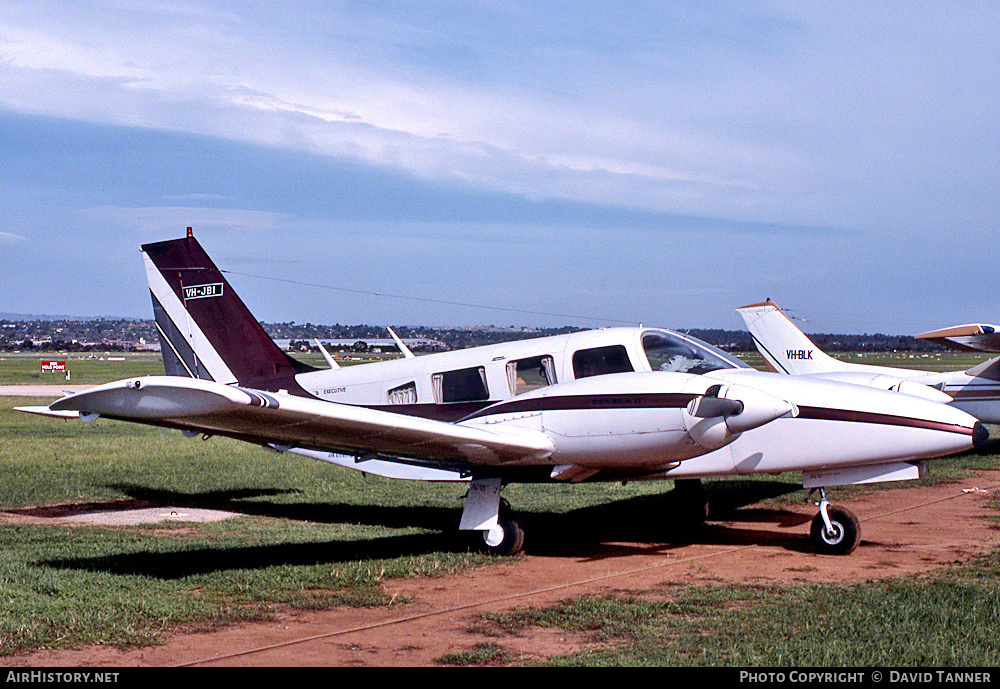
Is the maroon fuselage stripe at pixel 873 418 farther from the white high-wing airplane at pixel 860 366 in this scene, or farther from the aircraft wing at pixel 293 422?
the white high-wing airplane at pixel 860 366

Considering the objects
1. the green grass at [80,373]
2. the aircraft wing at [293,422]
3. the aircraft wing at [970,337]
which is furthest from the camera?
the green grass at [80,373]

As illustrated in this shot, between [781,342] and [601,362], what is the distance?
1582 cm

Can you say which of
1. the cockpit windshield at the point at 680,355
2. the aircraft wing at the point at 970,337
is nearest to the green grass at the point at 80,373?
the aircraft wing at the point at 970,337

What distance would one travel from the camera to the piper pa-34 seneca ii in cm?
823

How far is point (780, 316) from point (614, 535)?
15.3m

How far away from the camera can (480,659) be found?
5.98 meters

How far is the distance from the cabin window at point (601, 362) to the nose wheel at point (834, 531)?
2556 mm

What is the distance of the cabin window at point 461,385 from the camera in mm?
10695

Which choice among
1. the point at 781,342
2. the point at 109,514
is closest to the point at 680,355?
the point at 109,514

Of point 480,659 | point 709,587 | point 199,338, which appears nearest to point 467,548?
point 709,587

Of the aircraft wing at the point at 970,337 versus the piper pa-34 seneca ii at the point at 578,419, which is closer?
the piper pa-34 seneca ii at the point at 578,419

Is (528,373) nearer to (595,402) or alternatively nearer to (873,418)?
(595,402)

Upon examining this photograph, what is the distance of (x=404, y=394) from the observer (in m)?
11.3

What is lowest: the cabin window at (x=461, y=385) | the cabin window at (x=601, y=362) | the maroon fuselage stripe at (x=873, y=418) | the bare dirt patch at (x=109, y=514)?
the bare dirt patch at (x=109, y=514)
